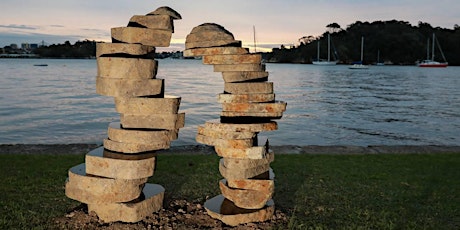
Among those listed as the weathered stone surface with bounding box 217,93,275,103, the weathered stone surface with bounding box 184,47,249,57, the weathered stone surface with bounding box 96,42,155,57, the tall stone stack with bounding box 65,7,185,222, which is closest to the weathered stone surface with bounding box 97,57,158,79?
the tall stone stack with bounding box 65,7,185,222

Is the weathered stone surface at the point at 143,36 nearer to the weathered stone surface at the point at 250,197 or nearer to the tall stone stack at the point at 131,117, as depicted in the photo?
the tall stone stack at the point at 131,117

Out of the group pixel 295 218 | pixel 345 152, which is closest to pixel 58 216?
pixel 295 218

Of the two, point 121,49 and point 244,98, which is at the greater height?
point 121,49

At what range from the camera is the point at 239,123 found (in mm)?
6969

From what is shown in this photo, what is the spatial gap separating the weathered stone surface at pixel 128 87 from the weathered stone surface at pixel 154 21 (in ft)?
2.61

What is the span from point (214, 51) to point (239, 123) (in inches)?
46.2

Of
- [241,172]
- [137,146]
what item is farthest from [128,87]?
[241,172]

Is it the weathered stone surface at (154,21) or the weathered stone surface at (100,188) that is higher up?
the weathered stone surface at (154,21)

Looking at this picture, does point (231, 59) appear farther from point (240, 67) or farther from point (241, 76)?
point (241, 76)

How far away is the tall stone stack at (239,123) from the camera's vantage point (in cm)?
695

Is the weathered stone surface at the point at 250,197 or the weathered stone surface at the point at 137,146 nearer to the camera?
the weathered stone surface at the point at 137,146

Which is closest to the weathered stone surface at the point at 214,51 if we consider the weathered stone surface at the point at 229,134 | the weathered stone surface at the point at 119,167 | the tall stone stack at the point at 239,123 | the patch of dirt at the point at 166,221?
the tall stone stack at the point at 239,123

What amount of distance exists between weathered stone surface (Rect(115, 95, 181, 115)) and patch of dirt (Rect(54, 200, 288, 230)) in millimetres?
1719

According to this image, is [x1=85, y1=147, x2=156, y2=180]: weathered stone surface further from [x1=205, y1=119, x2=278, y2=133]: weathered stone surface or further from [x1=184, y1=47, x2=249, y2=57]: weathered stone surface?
[x1=184, y1=47, x2=249, y2=57]: weathered stone surface
